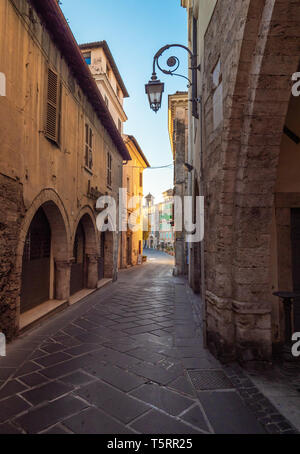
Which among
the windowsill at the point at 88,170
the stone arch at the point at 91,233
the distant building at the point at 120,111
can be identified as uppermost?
the distant building at the point at 120,111

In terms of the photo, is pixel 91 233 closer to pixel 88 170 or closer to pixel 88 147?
pixel 88 170

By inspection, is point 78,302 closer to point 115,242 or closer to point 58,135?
point 58,135

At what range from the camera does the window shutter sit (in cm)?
620

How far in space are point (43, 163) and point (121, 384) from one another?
4665mm

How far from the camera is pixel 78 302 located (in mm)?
8062

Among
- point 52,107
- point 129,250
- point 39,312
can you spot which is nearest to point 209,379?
point 39,312

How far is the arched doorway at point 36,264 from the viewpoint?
608 centimetres

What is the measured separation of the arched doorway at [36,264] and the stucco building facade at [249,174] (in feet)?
13.1

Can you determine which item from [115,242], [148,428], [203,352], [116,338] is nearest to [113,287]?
[115,242]

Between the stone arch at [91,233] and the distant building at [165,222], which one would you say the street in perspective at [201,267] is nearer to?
the stone arch at [91,233]

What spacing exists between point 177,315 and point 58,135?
5.30m

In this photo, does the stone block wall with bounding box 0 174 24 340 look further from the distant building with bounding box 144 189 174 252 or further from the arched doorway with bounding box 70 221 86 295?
the distant building with bounding box 144 189 174 252

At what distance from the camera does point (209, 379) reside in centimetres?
340

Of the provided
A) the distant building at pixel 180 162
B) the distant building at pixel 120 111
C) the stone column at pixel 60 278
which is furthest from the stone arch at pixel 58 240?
the distant building at pixel 180 162
